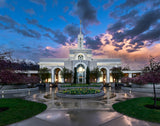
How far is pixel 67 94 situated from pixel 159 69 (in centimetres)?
1281

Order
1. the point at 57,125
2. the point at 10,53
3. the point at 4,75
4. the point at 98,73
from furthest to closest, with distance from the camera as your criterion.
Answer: the point at 98,73 → the point at 10,53 → the point at 4,75 → the point at 57,125

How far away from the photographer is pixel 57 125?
620cm

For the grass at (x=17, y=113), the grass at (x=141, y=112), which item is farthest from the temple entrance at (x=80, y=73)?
the grass at (x=17, y=113)

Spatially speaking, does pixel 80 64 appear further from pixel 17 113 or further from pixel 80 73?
pixel 17 113

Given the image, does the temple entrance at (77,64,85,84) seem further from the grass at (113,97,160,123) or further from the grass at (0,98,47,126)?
the grass at (0,98,47,126)

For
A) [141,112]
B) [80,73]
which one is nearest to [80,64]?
[80,73]

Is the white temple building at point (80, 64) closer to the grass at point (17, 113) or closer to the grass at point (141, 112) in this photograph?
the grass at point (17, 113)

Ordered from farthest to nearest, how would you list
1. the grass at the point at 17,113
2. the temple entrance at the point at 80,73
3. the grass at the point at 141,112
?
the temple entrance at the point at 80,73 < the grass at the point at 141,112 < the grass at the point at 17,113

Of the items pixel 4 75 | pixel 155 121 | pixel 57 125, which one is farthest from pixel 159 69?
pixel 4 75

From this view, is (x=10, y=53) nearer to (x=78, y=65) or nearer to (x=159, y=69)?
(x=159, y=69)

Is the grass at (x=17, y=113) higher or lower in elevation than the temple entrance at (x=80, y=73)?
lower

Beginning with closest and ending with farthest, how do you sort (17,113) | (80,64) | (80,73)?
(17,113) < (80,73) < (80,64)

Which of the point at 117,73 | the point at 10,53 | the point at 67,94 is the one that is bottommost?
the point at 67,94

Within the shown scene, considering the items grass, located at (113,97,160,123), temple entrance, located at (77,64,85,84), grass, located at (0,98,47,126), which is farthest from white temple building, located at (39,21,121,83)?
grass, located at (113,97,160,123)
